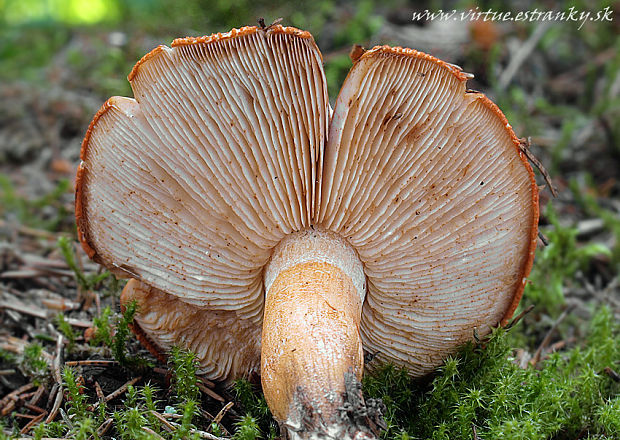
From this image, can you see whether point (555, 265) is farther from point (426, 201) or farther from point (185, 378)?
point (185, 378)

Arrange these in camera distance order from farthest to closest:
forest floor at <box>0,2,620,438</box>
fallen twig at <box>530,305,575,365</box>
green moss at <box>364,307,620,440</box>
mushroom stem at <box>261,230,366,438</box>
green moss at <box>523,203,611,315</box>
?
green moss at <box>523,203,611,315</box>, fallen twig at <box>530,305,575,365</box>, forest floor at <box>0,2,620,438</box>, green moss at <box>364,307,620,440</box>, mushroom stem at <box>261,230,366,438</box>

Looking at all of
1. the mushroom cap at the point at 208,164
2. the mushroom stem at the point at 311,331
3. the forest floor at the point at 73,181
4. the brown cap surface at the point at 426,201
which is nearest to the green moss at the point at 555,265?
the forest floor at the point at 73,181

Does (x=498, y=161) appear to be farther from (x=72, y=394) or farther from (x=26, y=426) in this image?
(x=26, y=426)

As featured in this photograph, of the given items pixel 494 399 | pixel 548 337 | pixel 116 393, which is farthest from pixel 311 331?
pixel 548 337

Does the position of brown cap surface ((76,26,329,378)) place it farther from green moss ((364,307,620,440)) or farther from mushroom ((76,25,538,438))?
green moss ((364,307,620,440))

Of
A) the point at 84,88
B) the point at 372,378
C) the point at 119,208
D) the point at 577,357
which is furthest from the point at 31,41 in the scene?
the point at 577,357

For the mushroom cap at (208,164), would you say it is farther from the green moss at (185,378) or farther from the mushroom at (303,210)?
the green moss at (185,378)

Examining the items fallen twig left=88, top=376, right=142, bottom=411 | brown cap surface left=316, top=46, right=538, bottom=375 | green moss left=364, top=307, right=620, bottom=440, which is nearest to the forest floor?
fallen twig left=88, top=376, right=142, bottom=411
